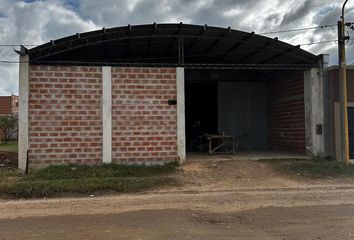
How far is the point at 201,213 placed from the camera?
7918 millimetres

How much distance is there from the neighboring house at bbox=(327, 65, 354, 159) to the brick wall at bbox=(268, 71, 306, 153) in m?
1.19

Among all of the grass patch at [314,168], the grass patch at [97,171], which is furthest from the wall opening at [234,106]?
the grass patch at [97,171]

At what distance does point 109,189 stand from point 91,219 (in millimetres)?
3198

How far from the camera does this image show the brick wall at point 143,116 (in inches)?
529

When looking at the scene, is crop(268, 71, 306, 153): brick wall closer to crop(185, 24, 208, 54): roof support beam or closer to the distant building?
crop(185, 24, 208, 54): roof support beam

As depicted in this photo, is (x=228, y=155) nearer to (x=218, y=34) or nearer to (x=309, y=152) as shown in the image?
(x=309, y=152)

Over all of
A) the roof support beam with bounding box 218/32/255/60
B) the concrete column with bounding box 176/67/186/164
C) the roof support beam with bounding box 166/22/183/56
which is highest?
the roof support beam with bounding box 166/22/183/56

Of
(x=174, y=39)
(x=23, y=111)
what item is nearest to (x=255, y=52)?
(x=174, y=39)

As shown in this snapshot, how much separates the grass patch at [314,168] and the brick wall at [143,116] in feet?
12.4

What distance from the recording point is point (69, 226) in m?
6.82

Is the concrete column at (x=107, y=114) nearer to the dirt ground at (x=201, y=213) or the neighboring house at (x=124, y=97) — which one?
the neighboring house at (x=124, y=97)

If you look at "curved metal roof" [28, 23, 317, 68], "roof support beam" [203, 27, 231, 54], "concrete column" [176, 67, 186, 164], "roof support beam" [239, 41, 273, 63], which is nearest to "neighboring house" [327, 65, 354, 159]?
"curved metal roof" [28, 23, 317, 68]

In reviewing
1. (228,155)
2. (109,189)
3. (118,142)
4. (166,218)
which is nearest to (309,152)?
(228,155)

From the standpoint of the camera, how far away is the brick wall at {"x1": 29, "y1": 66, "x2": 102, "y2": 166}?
12938 mm
